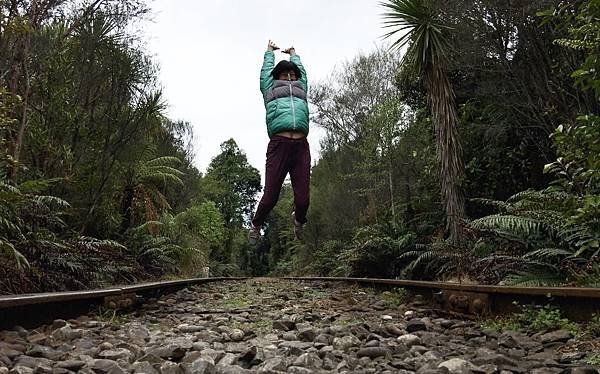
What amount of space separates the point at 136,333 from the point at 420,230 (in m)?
9.30

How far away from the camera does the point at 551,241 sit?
19.7 ft

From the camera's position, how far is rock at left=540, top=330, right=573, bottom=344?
249 cm

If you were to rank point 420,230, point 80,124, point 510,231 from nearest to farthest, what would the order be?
point 510,231, point 80,124, point 420,230

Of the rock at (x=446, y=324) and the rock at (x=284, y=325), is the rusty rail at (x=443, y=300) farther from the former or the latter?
the rock at (x=284, y=325)

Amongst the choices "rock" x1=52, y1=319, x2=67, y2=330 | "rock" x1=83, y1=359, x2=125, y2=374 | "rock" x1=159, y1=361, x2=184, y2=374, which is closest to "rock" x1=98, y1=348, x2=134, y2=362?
"rock" x1=83, y1=359, x2=125, y2=374

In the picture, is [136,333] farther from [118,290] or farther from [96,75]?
[96,75]

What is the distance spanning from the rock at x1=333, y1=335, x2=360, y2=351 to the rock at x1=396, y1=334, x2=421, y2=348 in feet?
0.80

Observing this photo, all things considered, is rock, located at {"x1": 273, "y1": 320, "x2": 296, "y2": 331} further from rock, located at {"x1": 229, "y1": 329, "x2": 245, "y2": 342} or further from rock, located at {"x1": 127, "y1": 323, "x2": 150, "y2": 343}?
rock, located at {"x1": 127, "y1": 323, "x2": 150, "y2": 343}

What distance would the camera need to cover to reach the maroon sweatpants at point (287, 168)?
4.21m

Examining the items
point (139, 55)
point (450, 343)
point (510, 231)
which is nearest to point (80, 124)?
point (139, 55)

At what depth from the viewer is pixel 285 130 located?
423cm

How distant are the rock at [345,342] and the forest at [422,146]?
1940 mm

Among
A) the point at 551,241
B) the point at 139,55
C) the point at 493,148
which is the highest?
the point at 139,55

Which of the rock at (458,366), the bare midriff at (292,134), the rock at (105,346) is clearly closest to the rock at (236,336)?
the rock at (105,346)
